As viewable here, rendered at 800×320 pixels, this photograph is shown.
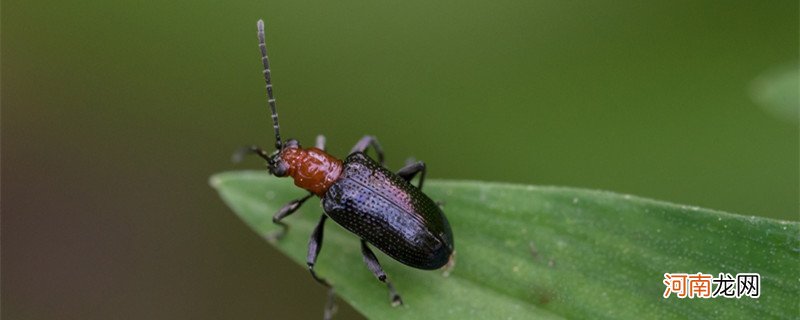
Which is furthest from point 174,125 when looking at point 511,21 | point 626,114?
point 626,114

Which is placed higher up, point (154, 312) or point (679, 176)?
point (679, 176)

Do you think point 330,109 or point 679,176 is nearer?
point 679,176

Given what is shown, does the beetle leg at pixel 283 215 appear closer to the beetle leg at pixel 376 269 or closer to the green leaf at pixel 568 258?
the green leaf at pixel 568 258

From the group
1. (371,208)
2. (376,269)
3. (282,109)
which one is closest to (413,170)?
(371,208)

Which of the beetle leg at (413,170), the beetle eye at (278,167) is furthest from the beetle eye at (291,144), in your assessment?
the beetle leg at (413,170)

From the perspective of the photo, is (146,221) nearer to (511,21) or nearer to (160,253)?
(160,253)

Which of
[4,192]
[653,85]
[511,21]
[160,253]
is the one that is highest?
[511,21]

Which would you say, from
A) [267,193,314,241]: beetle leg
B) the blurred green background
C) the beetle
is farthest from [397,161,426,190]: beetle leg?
the blurred green background
